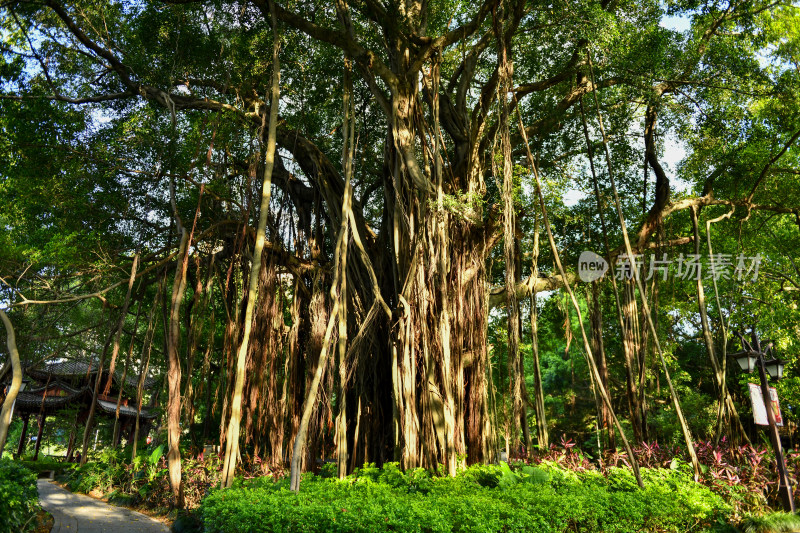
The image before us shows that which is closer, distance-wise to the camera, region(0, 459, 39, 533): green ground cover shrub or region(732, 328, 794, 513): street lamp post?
region(0, 459, 39, 533): green ground cover shrub

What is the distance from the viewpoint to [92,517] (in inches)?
225

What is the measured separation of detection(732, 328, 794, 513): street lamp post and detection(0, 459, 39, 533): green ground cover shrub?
6.37 m

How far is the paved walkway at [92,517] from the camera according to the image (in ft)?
16.6

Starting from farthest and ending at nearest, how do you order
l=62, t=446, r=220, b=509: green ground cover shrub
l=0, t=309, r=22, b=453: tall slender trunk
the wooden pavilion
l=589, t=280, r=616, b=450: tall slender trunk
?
the wooden pavilion → l=589, t=280, r=616, b=450: tall slender trunk → l=62, t=446, r=220, b=509: green ground cover shrub → l=0, t=309, r=22, b=453: tall slender trunk

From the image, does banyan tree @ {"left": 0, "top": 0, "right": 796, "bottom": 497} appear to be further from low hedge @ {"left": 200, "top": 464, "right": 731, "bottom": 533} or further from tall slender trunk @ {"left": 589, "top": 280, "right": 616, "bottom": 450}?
low hedge @ {"left": 200, "top": 464, "right": 731, "bottom": 533}

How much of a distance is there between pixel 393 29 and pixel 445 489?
413 cm

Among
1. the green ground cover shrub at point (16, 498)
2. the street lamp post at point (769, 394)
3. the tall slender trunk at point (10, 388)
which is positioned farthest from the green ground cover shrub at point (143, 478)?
the street lamp post at point (769, 394)

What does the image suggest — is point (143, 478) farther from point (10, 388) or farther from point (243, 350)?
point (10, 388)

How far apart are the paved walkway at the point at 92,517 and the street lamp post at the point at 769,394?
A: 5.76 m

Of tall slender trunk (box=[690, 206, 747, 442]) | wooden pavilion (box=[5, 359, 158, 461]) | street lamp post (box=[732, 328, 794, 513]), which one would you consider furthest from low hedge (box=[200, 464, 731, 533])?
wooden pavilion (box=[5, 359, 158, 461])

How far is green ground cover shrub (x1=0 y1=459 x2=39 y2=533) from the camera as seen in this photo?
3.77m

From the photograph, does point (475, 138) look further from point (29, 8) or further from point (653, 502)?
point (29, 8)

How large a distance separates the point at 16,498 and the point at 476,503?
3214 mm

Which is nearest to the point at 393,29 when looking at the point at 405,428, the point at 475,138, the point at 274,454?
the point at 475,138
